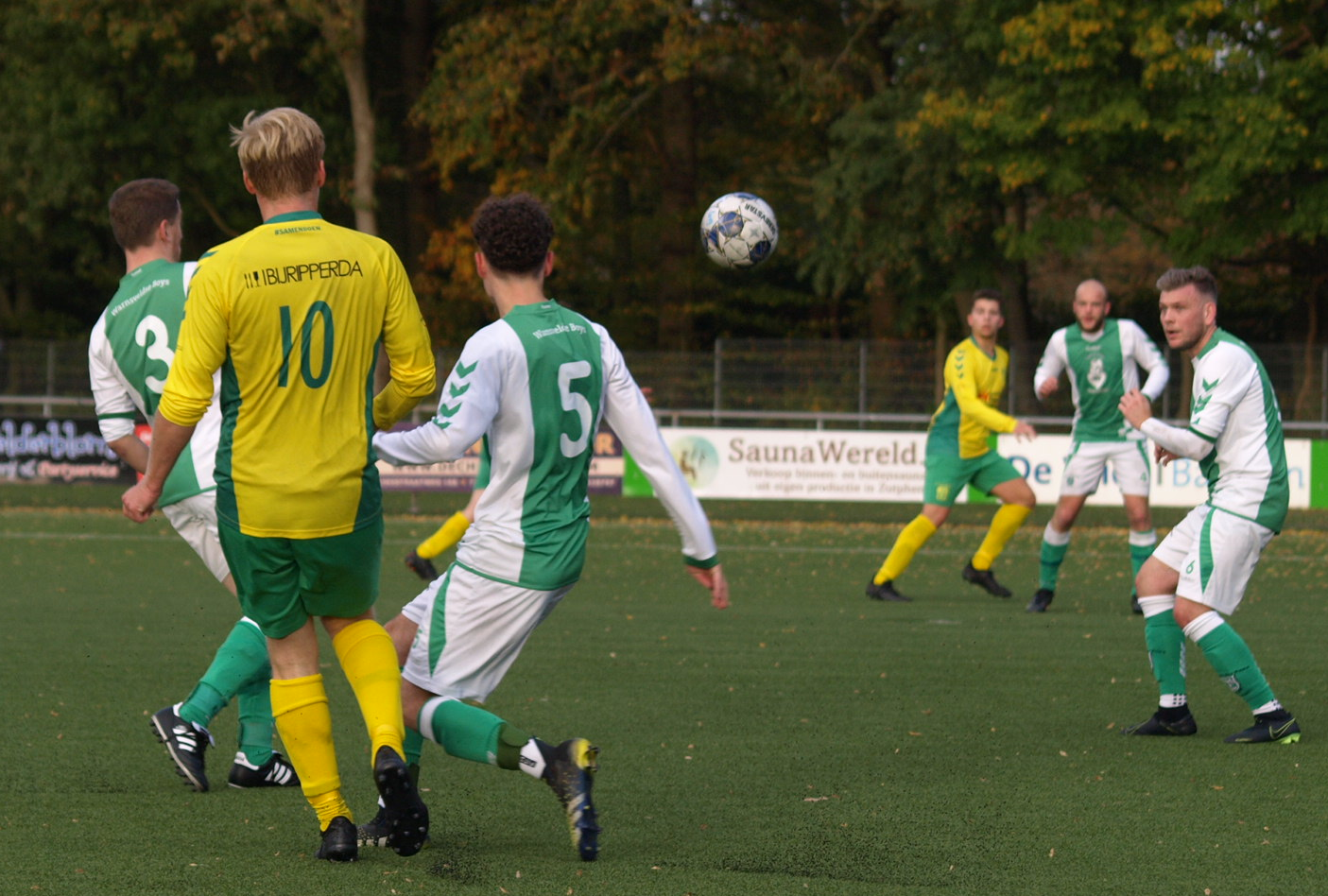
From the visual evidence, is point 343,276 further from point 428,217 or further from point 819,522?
point 428,217

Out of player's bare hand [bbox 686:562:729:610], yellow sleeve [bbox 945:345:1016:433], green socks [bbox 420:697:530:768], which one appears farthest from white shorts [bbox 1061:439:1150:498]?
green socks [bbox 420:697:530:768]

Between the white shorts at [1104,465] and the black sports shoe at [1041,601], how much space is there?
718mm

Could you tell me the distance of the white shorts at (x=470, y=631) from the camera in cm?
454

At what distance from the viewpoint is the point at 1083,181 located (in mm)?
24641

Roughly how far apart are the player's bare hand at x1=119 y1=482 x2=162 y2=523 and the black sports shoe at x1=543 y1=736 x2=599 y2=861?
1292 mm

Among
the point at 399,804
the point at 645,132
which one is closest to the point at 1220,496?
the point at 399,804

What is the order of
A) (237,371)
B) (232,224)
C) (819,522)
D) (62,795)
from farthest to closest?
(232,224) < (819,522) < (62,795) < (237,371)

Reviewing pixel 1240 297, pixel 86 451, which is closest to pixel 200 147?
pixel 86 451

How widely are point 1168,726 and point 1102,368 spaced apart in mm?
4581

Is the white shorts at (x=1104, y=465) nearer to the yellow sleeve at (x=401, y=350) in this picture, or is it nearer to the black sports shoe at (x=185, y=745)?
the black sports shoe at (x=185, y=745)

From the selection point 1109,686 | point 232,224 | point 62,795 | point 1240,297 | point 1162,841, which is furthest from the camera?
point 232,224

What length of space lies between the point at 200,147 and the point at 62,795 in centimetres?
2741

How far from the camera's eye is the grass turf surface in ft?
14.5

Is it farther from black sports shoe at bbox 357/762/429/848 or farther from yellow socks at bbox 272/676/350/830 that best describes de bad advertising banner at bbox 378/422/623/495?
yellow socks at bbox 272/676/350/830
